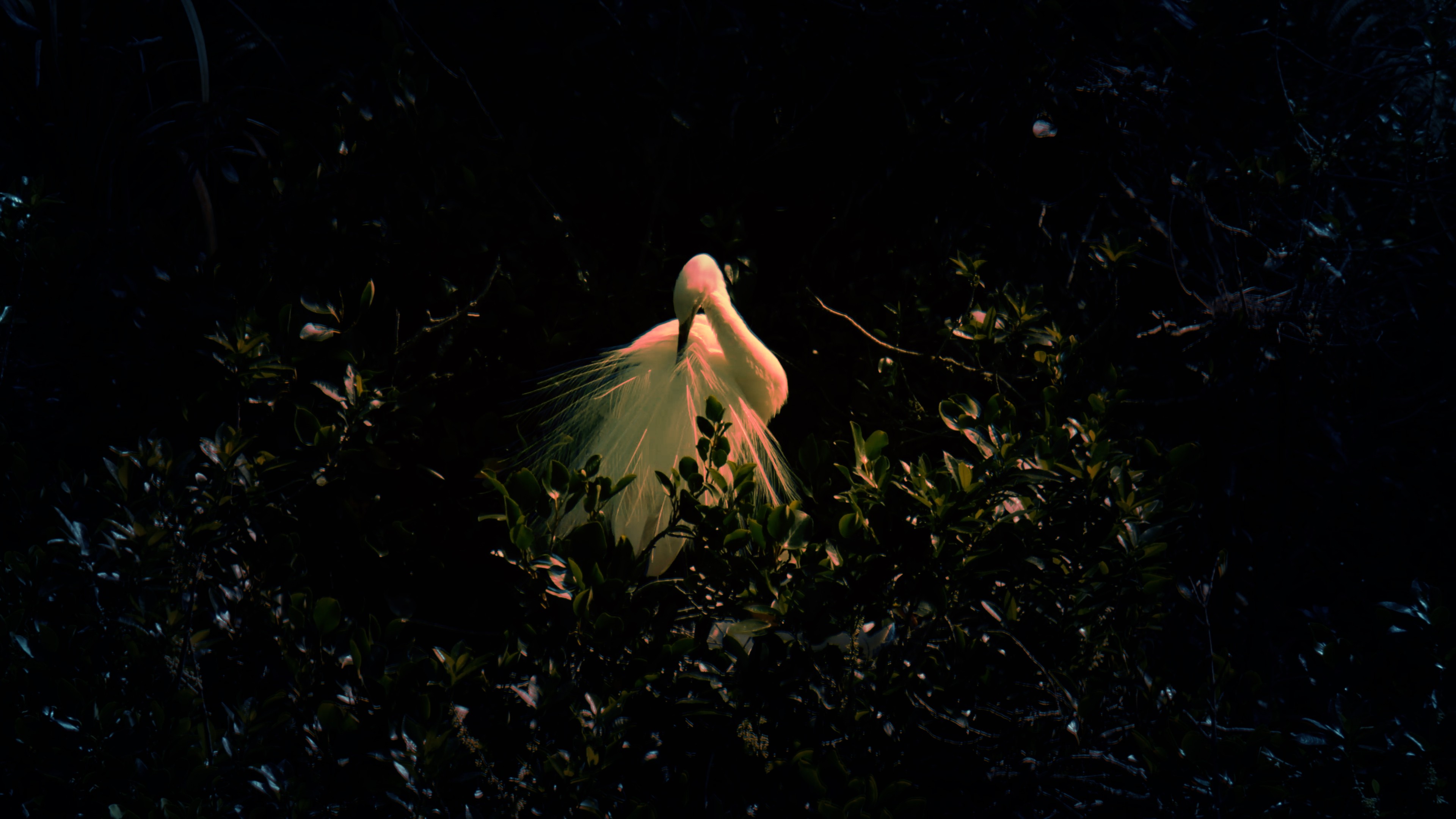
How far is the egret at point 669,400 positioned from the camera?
61.1 inches

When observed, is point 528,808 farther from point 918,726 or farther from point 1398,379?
point 1398,379

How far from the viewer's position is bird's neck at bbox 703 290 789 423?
155cm

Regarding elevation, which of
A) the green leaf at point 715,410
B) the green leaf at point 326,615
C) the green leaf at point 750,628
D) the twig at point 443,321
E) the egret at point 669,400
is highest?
the twig at point 443,321

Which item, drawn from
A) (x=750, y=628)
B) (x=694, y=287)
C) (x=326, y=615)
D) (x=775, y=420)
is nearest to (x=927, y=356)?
(x=694, y=287)

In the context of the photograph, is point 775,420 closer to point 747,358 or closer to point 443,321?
point 747,358

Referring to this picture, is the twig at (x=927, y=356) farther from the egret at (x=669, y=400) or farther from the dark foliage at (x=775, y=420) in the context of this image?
the egret at (x=669, y=400)

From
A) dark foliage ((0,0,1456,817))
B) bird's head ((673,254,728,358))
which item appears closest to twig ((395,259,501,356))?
dark foliage ((0,0,1456,817))

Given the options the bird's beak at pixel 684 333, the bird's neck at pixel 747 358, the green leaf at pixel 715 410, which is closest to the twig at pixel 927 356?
the bird's neck at pixel 747 358

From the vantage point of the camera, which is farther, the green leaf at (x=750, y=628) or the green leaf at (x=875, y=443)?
the green leaf at (x=875, y=443)

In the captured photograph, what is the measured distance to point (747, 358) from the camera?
62.3 inches

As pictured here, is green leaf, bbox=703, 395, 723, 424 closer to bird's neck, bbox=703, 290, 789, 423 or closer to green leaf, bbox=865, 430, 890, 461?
green leaf, bbox=865, 430, 890, 461

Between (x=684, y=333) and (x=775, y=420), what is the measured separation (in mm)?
581

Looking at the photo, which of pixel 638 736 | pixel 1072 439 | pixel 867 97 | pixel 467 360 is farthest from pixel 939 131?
pixel 638 736

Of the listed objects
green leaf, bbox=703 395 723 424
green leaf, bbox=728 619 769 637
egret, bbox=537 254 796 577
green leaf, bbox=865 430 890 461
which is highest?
green leaf, bbox=703 395 723 424
